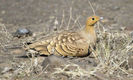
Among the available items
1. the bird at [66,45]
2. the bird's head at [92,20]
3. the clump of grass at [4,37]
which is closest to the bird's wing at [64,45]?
the bird at [66,45]

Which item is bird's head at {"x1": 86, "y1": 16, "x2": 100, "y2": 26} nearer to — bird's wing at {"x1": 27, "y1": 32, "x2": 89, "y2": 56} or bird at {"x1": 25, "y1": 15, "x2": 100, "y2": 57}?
bird at {"x1": 25, "y1": 15, "x2": 100, "y2": 57}

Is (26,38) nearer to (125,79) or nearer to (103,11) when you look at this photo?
(125,79)

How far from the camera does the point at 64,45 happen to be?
522cm

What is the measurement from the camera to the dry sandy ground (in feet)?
13.8

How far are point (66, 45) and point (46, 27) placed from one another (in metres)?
2.61

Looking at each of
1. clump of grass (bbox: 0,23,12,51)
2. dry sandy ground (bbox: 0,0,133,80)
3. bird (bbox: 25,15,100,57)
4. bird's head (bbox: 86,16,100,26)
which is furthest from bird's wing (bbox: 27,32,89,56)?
clump of grass (bbox: 0,23,12,51)

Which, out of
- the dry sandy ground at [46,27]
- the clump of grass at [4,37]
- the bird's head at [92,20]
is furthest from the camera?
the clump of grass at [4,37]

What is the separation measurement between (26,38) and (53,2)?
14.0 ft

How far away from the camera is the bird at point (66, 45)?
5.19m

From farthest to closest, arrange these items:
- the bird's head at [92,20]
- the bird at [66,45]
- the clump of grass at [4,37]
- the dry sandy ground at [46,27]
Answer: the clump of grass at [4,37] → the bird's head at [92,20] → the bird at [66,45] → the dry sandy ground at [46,27]

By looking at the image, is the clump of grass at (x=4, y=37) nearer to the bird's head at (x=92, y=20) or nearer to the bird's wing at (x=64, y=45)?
the bird's wing at (x=64, y=45)

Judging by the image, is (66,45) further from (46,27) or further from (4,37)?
(46,27)

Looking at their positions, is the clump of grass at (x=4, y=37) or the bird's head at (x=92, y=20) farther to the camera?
the clump of grass at (x=4, y=37)

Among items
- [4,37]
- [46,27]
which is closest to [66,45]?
[4,37]
